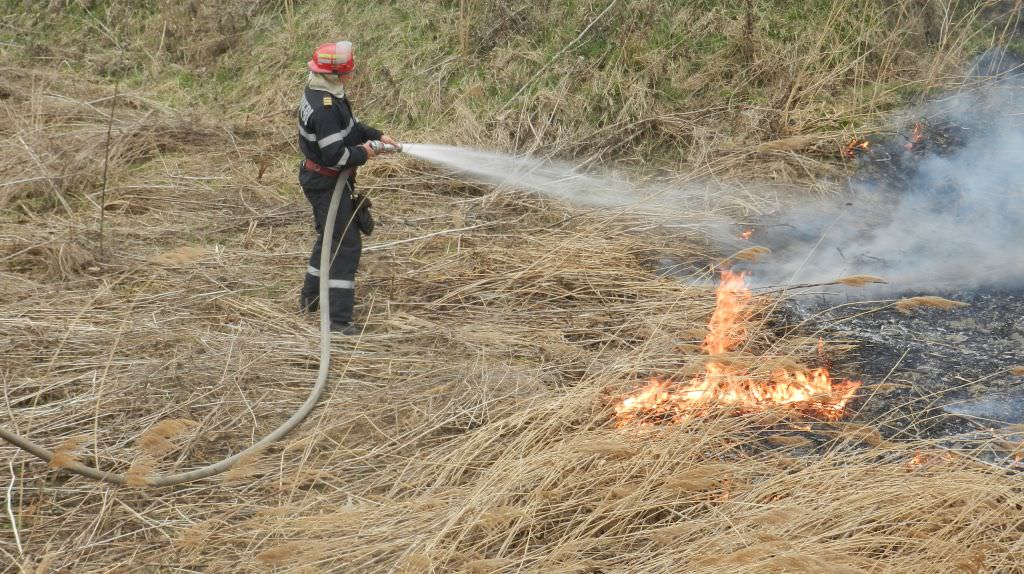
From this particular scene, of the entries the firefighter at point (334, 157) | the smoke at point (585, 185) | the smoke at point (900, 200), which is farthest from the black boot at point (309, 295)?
the smoke at point (585, 185)

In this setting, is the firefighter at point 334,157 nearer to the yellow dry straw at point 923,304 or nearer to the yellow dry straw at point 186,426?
the yellow dry straw at point 186,426

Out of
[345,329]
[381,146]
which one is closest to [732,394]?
[345,329]

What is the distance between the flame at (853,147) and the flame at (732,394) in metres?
2.89

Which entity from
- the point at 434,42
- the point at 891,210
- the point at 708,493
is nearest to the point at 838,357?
the point at 708,493

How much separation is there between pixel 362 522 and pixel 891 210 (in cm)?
424

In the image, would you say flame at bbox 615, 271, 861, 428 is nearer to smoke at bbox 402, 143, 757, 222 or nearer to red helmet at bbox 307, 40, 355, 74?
smoke at bbox 402, 143, 757, 222

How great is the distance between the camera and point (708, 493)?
352 cm

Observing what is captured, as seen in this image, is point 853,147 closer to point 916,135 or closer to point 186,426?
point 916,135

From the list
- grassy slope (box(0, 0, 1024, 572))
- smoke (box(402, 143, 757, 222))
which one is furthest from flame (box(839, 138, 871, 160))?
smoke (box(402, 143, 757, 222))

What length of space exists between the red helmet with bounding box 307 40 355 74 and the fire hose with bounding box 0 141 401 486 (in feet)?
1.42

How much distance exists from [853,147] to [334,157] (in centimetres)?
402

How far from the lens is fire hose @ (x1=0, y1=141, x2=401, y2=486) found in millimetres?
3404

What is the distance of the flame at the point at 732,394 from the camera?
13.5ft

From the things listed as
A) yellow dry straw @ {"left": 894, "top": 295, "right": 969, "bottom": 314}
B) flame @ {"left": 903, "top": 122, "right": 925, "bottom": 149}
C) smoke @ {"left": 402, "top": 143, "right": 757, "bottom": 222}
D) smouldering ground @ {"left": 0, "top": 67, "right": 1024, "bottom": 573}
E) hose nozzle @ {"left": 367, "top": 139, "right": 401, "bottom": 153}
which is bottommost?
smouldering ground @ {"left": 0, "top": 67, "right": 1024, "bottom": 573}
